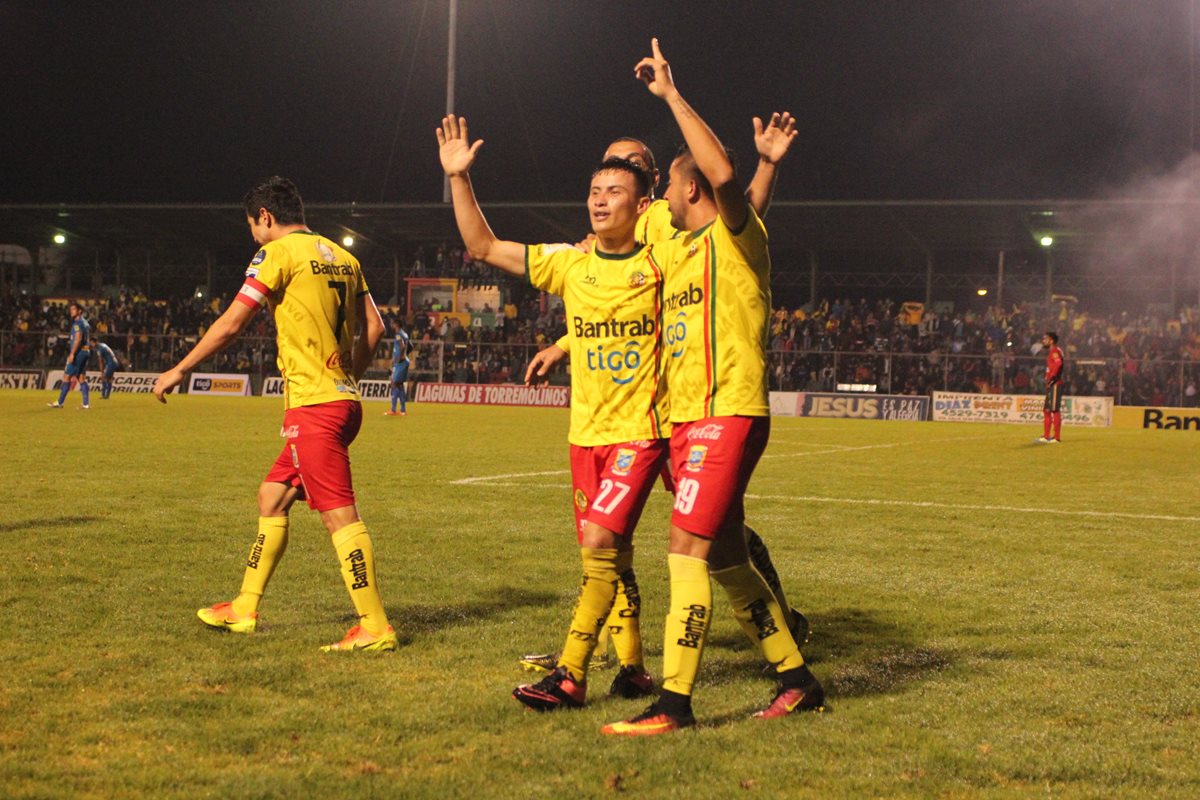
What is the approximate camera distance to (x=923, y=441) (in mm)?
24344

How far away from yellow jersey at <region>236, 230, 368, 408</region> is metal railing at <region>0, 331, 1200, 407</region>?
104 ft

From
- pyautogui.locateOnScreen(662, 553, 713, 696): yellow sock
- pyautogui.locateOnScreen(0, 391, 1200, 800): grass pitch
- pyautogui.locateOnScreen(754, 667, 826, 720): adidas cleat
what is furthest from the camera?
pyautogui.locateOnScreen(754, 667, 826, 720): adidas cleat

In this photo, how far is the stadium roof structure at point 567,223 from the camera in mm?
40750

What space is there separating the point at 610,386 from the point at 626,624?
1068mm

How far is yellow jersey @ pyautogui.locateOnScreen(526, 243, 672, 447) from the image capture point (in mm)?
4906

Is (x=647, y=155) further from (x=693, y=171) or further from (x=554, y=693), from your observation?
(x=554, y=693)

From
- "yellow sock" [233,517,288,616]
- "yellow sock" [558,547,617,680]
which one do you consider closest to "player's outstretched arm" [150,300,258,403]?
"yellow sock" [233,517,288,616]

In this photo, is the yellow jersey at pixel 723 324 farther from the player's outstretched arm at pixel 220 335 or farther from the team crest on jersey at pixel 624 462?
the player's outstretched arm at pixel 220 335

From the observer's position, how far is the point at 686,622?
180 inches

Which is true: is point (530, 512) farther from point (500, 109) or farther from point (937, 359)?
point (500, 109)

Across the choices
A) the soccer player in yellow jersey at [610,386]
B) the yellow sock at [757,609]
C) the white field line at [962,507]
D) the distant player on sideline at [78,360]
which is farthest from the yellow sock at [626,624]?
the distant player on sideline at [78,360]

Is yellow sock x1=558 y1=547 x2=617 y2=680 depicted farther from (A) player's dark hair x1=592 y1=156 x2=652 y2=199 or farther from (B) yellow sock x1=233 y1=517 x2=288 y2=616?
(B) yellow sock x1=233 y1=517 x2=288 y2=616

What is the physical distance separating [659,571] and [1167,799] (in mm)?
4533

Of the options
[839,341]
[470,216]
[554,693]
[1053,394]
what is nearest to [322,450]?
[470,216]
